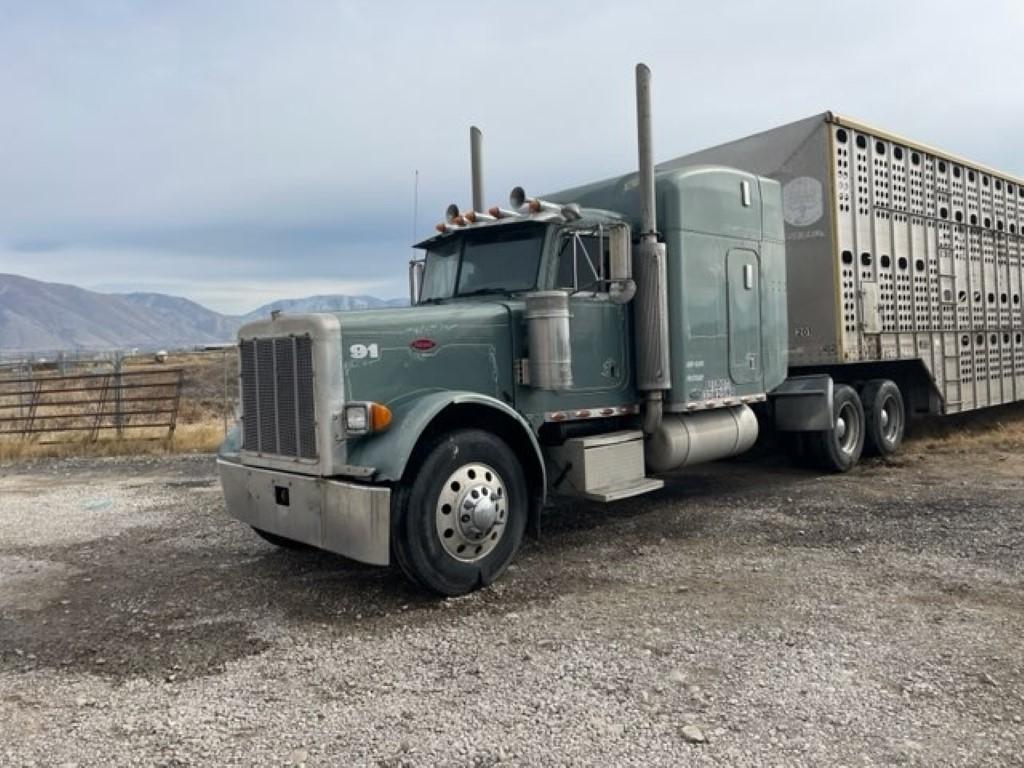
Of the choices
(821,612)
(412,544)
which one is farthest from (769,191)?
(412,544)

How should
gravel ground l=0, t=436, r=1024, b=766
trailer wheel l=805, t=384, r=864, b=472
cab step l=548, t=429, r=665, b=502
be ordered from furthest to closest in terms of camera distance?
trailer wheel l=805, t=384, r=864, b=472, cab step l=548, t=429, r=665, b=502, gravel ground l=0, t=436, r=1024, b=766

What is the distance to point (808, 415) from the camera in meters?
8.58

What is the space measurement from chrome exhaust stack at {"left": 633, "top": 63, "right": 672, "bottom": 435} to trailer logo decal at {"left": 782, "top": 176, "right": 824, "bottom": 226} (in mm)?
3011

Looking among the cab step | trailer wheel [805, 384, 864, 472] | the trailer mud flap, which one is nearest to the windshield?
the cab step

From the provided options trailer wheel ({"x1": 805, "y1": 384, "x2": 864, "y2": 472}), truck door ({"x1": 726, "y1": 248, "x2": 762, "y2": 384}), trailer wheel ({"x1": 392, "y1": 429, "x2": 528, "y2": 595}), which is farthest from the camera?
trailer wheel ({"x1": 805, "y1": 384, "x2": 864, "y2": 472})

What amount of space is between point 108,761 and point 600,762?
1.94 meters

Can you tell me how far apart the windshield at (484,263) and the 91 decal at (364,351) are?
147cm

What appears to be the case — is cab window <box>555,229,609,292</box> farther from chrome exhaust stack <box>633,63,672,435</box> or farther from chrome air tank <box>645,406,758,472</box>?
chrome air tank <box>645,406,758,472</box>

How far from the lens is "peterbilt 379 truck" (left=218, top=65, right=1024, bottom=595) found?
16.9 feet

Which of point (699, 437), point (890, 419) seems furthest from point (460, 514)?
point (890, 419)

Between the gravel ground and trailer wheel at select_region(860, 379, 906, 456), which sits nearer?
the gravel ground

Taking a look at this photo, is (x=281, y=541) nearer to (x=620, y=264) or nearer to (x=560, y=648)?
(x=560, y=648)

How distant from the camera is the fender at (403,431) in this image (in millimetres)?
4879

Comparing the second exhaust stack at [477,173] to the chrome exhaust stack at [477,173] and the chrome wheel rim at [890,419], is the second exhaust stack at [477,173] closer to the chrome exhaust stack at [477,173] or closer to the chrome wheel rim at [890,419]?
the chrome exhaust stack at [477,173]
